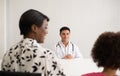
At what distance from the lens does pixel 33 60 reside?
1421 mm

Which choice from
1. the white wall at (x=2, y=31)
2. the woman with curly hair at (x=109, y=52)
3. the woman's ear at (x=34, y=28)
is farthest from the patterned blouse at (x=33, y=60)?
the white wall at (x=2, y=31)

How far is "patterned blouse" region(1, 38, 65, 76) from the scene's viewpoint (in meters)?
1.41

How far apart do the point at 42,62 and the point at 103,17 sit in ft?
12.8

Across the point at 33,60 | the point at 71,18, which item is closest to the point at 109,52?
the point at 33,60

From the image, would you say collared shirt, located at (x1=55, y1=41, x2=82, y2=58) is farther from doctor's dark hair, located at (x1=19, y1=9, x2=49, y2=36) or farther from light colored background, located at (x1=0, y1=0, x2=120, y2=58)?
doctor's dark hair, located at (x1=19, y1=9, x2=49, y2=36)

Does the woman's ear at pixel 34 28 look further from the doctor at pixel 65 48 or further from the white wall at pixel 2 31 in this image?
the white wall at pixel 2 31

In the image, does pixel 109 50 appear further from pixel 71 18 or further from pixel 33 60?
pixel 71 18

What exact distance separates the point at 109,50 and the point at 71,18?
3593mm

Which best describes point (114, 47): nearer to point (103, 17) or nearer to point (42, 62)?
point (42, 62)

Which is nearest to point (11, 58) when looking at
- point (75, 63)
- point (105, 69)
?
point (105, 69)

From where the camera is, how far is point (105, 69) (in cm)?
150

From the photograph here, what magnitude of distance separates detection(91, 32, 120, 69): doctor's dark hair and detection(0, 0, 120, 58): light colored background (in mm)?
3437

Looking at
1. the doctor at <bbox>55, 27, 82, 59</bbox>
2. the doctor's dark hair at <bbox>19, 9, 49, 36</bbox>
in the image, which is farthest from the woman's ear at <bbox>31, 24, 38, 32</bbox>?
the doctor at <bbox>55, 27, 82, 59</bbox>

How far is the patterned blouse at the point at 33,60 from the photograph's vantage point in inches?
55.6
